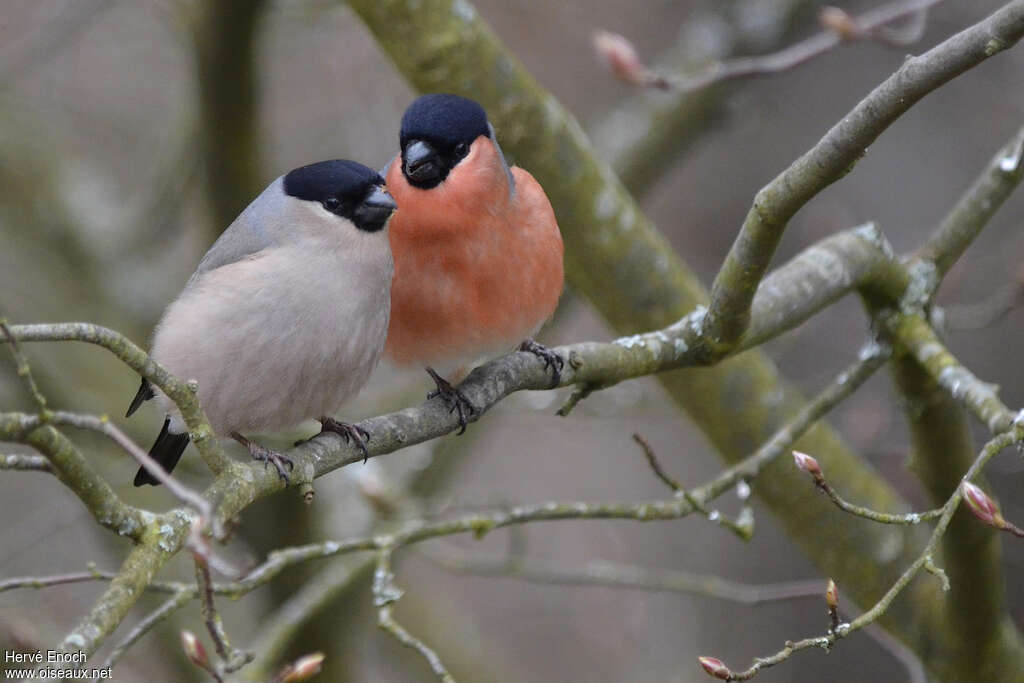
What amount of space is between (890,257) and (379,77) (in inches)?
155

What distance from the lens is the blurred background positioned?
5.02m

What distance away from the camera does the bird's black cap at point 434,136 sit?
11.1 feet

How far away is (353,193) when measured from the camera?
3289 millimetres

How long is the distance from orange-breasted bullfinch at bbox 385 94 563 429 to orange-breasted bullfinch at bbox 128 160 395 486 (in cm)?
21

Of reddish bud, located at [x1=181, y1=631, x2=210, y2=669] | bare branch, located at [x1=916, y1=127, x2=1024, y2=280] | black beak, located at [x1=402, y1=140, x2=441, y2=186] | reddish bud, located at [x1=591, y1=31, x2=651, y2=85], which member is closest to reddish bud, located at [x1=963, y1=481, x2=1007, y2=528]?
bare branch, located at [x1=916, y1=127, x2=1024, y2=280]

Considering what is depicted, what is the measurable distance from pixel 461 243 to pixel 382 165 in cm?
274

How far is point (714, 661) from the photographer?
2.56 m

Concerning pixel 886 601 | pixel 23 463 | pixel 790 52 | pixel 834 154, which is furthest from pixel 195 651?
pixel 790 52

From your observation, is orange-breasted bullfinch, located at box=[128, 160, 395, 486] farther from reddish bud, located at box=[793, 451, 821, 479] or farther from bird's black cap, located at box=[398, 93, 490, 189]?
reddish bud, located at box=[793, 451, 821, 479]

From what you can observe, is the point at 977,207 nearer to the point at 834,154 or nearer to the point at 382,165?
the point at 834,154

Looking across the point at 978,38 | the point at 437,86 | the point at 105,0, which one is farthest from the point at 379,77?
the point at 978,38

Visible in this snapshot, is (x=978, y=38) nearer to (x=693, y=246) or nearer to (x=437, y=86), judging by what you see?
(x=437, y=86)

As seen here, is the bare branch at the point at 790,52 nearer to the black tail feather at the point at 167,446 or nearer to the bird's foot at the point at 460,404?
the bird's foot at the point at 460,404

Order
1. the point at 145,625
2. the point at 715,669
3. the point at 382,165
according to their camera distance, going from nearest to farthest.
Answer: the point at 715,669 < the point at 145,625 < the point at 382,165
